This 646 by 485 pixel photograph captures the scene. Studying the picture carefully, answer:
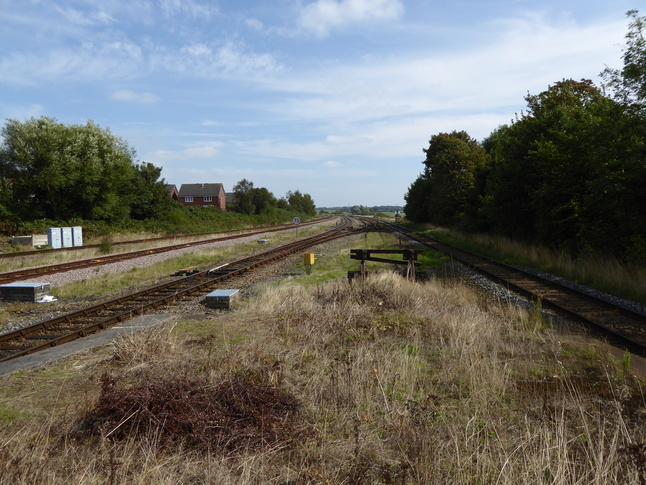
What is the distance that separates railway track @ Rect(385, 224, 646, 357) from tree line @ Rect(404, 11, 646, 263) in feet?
11.0

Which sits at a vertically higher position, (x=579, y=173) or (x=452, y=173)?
(x=452, y=173)

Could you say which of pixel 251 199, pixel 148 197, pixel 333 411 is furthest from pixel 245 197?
pixel 333 411

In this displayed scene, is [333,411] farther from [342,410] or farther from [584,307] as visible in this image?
[584,307]

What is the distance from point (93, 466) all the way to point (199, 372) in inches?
81.8

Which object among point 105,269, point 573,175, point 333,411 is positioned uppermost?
point 573,175

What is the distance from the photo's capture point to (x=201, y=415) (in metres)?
4.04

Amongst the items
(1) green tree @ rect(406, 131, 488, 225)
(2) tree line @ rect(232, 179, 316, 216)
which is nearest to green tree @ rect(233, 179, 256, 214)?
(2) tree line @ rect(232, 179, 316, 216)

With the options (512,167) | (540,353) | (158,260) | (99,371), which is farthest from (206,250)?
(540,353)

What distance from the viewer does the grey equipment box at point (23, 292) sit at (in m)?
12.2

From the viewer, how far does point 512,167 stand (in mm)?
22844

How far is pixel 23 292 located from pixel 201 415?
1125 cm

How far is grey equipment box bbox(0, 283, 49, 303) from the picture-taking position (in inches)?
479

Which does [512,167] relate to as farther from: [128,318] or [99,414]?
[99,414]

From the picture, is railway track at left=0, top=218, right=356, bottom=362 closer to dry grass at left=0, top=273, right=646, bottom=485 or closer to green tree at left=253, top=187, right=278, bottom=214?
dry grass at left=0, top=273, right=646, bottom=485
